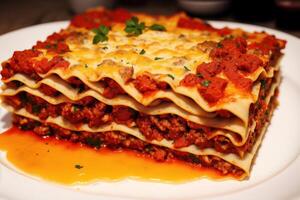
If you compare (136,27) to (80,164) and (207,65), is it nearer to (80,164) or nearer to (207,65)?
(207,65)

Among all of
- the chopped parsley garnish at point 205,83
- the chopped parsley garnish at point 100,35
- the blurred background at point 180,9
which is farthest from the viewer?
the blurred background at point 180,9

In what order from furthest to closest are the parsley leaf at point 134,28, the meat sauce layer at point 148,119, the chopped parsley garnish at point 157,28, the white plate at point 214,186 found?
1. the chopped parsley garnish at point 157,28
2. the parsley leaf at point 134,28
3. the meat sauce layer at point 148,119
4. the white plate at point 214,186

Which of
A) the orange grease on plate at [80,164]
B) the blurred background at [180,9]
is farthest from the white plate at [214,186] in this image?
the blurred background at [180,9]

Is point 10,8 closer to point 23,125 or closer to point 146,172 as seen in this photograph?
point 23,125

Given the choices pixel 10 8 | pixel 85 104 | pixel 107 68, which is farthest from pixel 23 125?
pixel 10 8

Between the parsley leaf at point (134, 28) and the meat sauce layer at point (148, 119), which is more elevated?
the parsley leaf at point (134, 28)

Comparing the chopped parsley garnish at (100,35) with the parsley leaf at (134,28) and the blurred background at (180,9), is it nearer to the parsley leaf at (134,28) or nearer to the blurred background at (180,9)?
the parsley leaf at (134,28)

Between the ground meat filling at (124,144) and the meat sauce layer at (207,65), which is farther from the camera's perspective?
the ground meat filling at (124,144)
